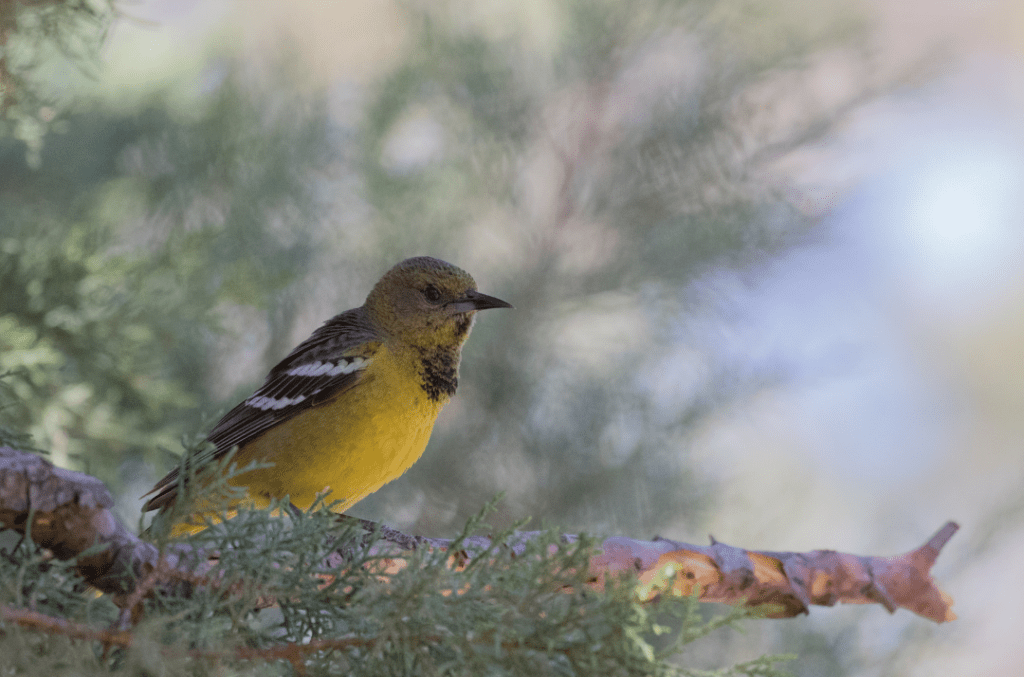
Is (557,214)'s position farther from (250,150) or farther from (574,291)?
(250,150)

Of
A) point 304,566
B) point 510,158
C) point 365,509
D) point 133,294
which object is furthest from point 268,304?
point 304,566

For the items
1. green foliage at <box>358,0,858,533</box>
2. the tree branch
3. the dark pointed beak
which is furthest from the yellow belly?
green foliage at <box>358,0,858,533</box>

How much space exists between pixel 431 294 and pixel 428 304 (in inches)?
1.9

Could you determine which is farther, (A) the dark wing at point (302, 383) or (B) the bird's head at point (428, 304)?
(B) the bird's head at point (428, 304)

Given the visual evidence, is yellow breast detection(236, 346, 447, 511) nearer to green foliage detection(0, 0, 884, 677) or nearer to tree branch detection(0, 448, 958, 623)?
tree branch detection(0, 448, 958, 623)

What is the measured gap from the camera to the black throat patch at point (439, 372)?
7.04ft

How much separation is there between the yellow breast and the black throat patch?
0.07 m

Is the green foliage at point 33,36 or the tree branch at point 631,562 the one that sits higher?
the green foliage at point 33,36

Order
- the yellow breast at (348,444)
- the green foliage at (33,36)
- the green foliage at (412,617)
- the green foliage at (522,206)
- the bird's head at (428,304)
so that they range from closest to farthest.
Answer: the green foliage at (412,617) < the green foliage at (33,36) < the yellow breast at (348,444) < the bird's head at (428,304) < the green foliage at (522,206)

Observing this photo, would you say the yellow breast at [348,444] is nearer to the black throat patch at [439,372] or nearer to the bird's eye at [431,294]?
the black throat patch at [439,372]

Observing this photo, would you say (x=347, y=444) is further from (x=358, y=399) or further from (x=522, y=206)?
(x=522, y=206)

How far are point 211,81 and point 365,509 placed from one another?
1870 millimetres

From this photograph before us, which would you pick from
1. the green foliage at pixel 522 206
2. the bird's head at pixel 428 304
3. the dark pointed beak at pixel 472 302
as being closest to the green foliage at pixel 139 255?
the green foliage at pixel 522 206

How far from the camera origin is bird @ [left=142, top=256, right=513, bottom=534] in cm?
195
